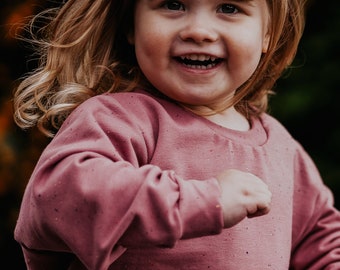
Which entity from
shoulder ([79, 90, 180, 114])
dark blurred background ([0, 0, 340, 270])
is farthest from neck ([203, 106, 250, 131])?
dark blurred background ([0, 0, 340, 270])

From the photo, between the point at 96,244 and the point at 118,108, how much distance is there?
0.44 m

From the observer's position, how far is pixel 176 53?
2299mm

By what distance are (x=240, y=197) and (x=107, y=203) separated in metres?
0.31

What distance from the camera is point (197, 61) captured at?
234 cm

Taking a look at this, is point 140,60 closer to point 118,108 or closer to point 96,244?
point 118,108

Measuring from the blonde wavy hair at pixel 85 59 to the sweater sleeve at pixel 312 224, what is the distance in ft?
1.16

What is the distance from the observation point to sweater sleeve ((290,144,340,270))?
2.70 metres

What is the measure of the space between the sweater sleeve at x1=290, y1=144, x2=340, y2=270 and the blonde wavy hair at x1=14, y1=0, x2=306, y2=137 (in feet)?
1.16

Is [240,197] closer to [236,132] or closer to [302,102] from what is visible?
[236,132]

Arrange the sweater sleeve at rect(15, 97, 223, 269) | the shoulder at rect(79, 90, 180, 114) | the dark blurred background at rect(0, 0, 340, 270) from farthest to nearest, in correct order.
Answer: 1. the dark blurred background at rect(0, 0, 340, 270)
2. the shoulder at rect(79, 90, 180, 114)
3. the sweater sleeve at rect(15, 97, 223, 269)

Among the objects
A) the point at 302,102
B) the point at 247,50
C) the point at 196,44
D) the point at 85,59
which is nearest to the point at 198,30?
the point at 196,44

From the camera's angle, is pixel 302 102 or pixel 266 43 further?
pixel 302 102

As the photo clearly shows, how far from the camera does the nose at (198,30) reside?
2.25 m

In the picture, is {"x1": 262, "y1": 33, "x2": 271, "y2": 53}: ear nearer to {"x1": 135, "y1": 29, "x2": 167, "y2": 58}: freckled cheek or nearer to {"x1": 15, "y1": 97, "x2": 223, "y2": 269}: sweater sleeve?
{"x1": 135, "y1": 29, "x2": 167, "y2": 58}: freckled cheek
